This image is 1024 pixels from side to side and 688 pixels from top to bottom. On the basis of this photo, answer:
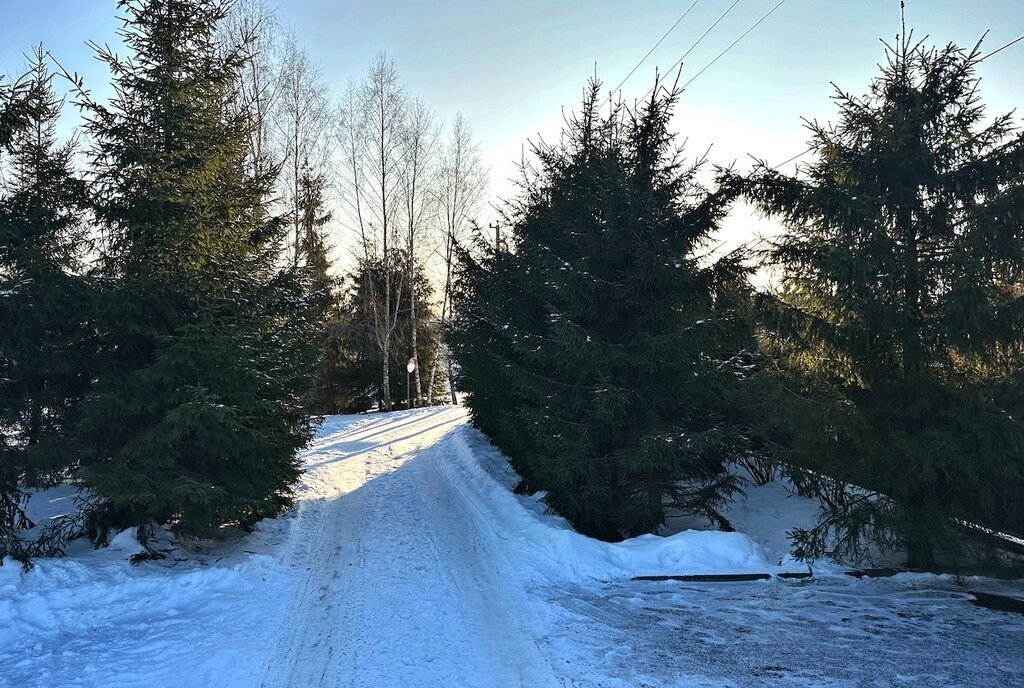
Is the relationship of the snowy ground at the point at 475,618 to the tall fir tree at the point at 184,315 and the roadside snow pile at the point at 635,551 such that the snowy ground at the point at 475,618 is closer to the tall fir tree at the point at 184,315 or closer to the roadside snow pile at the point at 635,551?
the roadside snow pile at the point at 635,551

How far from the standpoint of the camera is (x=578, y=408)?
8750mm

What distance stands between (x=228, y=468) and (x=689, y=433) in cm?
582

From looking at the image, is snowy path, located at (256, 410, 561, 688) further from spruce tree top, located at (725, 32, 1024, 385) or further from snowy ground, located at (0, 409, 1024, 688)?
spruce tree top, located at (725, 32, 1024, 385)

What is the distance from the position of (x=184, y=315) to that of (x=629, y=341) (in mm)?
5599

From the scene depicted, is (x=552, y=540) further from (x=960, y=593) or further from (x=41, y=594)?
(x=41, y=594)

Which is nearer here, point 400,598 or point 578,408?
point 400,598

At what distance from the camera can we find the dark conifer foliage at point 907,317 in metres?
6.84

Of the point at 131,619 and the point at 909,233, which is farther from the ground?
the point at 909,233

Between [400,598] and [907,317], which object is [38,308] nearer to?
[400,598]

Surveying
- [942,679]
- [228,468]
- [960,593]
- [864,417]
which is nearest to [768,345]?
[864,417]

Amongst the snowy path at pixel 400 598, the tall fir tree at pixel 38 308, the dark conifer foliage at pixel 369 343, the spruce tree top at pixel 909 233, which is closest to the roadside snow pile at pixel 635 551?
the snowy path at pixel 400 598

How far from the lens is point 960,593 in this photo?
23.2 ft

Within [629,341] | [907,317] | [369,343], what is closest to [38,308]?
[629,341]

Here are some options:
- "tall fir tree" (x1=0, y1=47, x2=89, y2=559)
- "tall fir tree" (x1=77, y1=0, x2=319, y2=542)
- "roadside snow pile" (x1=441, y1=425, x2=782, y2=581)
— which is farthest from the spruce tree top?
"tall fir tree" (x1=0, y1=47, x2=89, y2=559)
